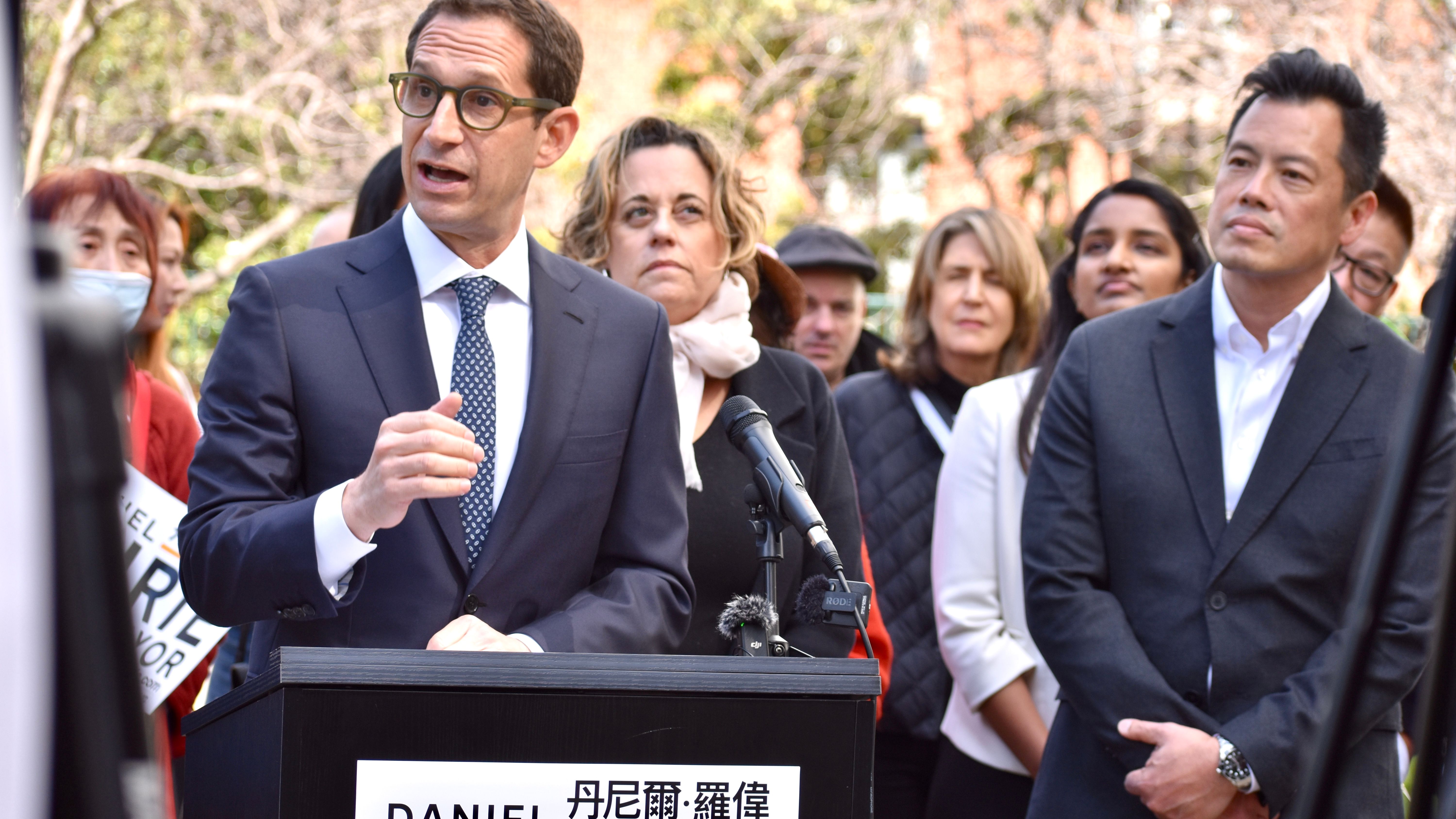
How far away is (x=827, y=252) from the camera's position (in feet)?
17.4

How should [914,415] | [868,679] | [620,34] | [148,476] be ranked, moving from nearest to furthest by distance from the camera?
1. [868,679]
2. [148,476]
3. [914,415]
4. [620,34]

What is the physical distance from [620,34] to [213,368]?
17.8 metres

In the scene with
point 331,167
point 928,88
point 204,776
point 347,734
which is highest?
point 928,88

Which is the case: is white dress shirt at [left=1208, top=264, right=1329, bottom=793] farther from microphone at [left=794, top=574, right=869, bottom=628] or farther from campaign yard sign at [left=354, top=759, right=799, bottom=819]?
campaign yard sign at [left=354, top=759, right=799, bottom=819]

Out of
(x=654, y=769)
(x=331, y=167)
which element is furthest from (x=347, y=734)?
(x=331, y=167)

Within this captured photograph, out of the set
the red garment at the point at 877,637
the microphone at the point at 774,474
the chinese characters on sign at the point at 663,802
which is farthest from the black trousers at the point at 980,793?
the chinese characters on sign at the point at 663,802

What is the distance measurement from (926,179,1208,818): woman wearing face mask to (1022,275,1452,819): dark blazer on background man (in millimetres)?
631

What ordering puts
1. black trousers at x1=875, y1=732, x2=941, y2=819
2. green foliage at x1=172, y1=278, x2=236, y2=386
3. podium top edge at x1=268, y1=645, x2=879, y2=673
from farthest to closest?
green foliage at x1=172, y1=278, x2=236, y2=386, black trousers at x1=875, y1=732, x2=941, y2=819, podium top edge at x1=268, y1=645, x2=879, y2=673

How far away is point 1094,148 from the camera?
55.0 ft

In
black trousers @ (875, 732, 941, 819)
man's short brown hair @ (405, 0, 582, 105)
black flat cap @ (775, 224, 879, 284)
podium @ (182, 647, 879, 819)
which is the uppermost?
man's short brown hair @ (405, 0, 582, 105)

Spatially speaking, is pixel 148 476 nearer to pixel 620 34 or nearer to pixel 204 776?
pixel 204 776

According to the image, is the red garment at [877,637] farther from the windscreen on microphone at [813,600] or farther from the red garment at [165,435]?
the red garment at [165,435]

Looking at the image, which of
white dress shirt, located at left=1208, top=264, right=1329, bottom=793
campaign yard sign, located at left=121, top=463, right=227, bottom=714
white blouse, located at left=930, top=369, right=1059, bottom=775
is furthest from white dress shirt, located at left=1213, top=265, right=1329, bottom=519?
campaign yard sign, located at left=121, top=463, right=227, bottom=714

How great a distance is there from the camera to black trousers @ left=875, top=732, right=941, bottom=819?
398cm
